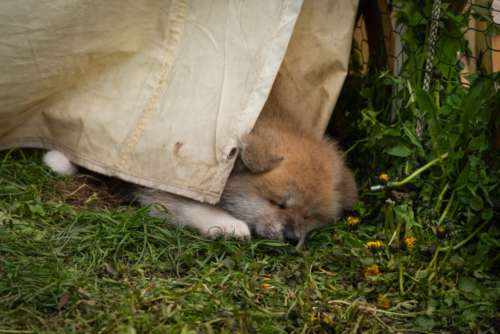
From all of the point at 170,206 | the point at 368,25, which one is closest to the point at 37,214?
the point at 170,206

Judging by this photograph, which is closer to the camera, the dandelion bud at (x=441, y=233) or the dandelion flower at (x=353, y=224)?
the dandelion bud at (x=441, y=233)

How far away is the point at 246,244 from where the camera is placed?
274cm

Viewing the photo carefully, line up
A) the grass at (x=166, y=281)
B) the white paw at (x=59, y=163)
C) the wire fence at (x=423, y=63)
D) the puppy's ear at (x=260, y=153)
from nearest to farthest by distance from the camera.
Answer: the grass at (x=166, y=281) < the wire fence at (x=423, y=63) < the puppy's ear at (x=260, y=153) < the white paw at (x=59, y=163)

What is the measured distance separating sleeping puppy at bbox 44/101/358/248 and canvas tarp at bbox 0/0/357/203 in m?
0.16

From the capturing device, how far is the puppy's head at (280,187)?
2869 mm

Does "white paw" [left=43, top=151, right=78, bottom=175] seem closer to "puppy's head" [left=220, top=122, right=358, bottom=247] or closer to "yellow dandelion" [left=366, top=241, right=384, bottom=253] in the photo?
"puppy's head" [left=220, top=122, right=358, bottom=247]

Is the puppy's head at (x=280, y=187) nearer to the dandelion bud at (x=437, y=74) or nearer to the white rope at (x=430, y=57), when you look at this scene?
the white rope at (x=430, y=57)

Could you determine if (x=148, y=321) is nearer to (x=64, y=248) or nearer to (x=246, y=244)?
(x=64, y=248)

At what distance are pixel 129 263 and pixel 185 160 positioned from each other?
0.77 meters

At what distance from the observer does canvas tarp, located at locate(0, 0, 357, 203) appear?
2746 millimetres

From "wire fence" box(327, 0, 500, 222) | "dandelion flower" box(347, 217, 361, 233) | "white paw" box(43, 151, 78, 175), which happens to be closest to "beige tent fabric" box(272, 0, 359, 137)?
"wire fence" box(327, 0, 500, 222)

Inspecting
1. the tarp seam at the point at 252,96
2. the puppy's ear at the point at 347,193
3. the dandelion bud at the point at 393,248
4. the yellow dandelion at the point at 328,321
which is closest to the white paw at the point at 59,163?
the tarp seam at the point at 252,96

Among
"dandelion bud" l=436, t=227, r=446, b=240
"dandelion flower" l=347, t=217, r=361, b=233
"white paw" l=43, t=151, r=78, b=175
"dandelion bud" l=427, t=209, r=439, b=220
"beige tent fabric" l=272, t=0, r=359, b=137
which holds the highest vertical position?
"beige tent fabric" l=272, t=0, r=359, b=137

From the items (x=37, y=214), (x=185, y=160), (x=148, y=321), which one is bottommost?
(x=37, y=214)
